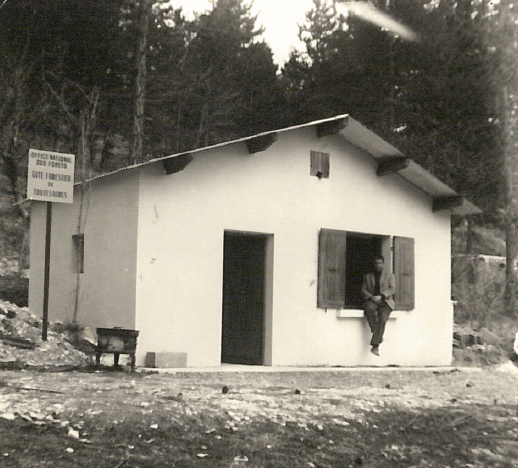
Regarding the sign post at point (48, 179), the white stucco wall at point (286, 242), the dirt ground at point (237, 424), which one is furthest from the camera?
the white stucco wall at point (286, 242)

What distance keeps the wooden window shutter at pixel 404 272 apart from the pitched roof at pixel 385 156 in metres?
0.95

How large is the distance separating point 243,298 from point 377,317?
2.13 metres

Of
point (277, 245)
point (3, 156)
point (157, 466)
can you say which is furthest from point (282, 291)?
point (3, 156)

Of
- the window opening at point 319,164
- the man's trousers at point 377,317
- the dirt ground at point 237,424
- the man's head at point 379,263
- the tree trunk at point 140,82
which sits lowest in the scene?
the dirt ground at point 237,424

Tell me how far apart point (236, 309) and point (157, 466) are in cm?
749

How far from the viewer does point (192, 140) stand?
2314 centimetres

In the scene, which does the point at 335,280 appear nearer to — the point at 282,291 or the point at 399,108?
the point at 282,291

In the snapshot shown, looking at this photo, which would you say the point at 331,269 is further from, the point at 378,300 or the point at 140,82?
the point at 140,82

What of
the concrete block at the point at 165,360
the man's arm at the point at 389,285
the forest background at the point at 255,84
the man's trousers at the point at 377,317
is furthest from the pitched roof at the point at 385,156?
the forest background at the point at 255,84

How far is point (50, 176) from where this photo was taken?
10.2 meters

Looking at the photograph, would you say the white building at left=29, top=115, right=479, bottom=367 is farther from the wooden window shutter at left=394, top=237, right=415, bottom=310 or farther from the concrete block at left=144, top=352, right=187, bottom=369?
the concrete block at left=144, top=352, right=187, bottom=369

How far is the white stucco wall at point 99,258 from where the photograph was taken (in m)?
11.0

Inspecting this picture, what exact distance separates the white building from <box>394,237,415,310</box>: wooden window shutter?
1.0 inches

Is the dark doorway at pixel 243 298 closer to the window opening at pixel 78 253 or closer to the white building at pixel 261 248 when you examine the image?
the white building at pixel 261 248
